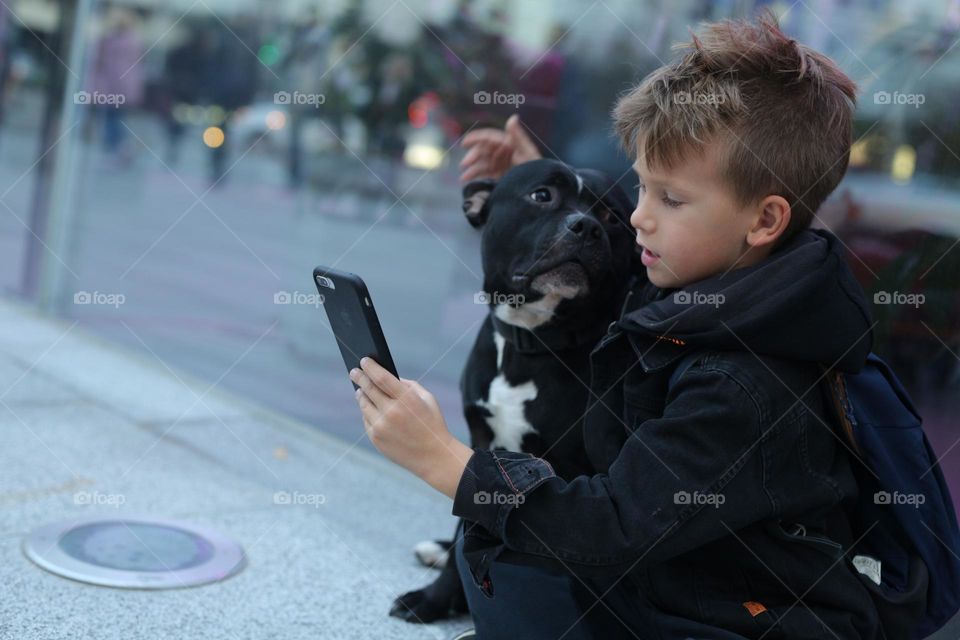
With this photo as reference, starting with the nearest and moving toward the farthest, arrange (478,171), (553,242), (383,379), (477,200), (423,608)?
(383,379) → (553,242) → (477,200) → (423,608) → (478,171)

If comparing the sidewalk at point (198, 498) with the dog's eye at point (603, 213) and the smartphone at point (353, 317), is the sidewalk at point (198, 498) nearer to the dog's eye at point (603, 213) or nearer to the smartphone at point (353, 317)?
the smartphone at point (353, 317)

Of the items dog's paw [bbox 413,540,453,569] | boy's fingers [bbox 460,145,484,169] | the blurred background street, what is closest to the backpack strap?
the blurred background street

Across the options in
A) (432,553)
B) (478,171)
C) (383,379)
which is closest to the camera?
(383,379)

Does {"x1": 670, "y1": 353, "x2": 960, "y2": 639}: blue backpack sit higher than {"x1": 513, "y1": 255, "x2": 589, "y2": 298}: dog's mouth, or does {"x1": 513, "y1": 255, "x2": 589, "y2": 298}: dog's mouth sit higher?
{"x1": 513, "y1": 255, "x2": 589, "y2": 298}: dog's mouth

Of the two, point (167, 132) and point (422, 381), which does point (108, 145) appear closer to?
point (167, 132)

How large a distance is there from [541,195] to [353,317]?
688 mm

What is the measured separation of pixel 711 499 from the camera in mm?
1518

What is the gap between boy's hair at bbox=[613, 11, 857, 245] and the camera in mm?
1649

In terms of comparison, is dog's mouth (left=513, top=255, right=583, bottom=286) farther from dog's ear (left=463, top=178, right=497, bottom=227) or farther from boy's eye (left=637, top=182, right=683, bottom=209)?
boy's eye (left=637, top=182, right=683, bottom=209)

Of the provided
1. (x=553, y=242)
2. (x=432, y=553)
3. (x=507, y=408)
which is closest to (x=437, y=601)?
(x=432, y=553)

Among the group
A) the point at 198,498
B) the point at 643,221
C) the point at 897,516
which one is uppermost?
the point at 643,221

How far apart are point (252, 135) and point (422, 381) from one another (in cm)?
209

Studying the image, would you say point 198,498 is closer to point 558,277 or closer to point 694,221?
point 558,277

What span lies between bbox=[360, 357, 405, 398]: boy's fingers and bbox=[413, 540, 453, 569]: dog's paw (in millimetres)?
1342
